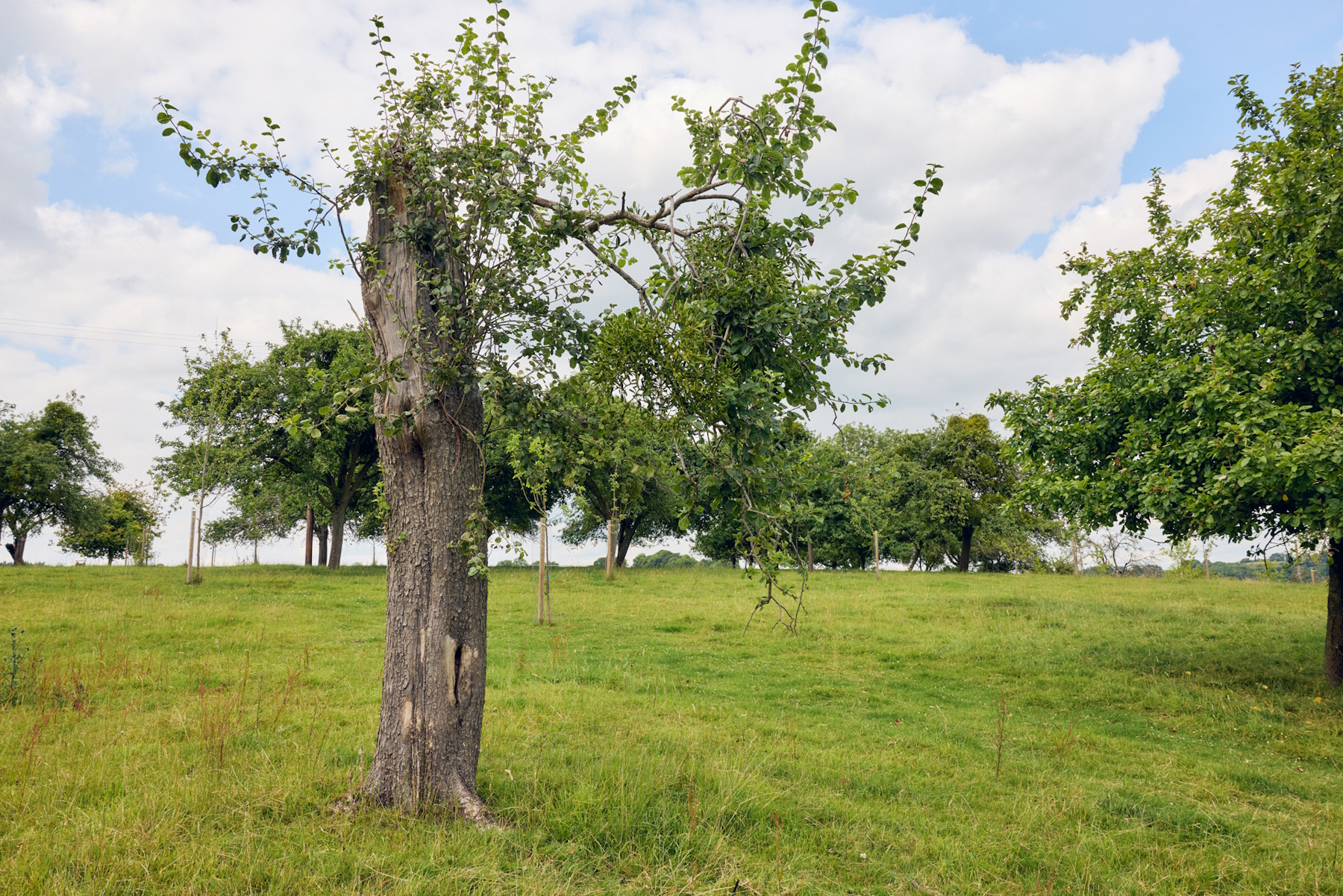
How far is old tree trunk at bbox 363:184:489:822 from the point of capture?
652cm

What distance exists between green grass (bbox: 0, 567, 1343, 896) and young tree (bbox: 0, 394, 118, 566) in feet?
61.3

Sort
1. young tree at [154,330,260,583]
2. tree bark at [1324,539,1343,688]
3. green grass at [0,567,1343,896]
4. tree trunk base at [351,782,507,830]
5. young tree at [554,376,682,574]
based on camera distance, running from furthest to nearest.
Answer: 1. young tree at [154,330,260,583]
2. tree bark at [1324,539,1343,688]
3. tree trunk base at [351,782,507,830]
4. young tree at [554,376,682,574]
5. green grass at [0,567,1343,896]

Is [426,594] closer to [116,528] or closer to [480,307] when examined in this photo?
[480,307]

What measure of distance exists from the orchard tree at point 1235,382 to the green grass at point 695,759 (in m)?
3.80

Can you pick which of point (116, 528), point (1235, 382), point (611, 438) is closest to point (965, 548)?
point (1235, 382)

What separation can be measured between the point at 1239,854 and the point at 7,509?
49.4 m

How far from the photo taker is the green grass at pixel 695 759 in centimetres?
571

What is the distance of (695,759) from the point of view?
8.02 meters

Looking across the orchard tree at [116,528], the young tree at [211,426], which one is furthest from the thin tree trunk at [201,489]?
the orchard tree at [116,528]

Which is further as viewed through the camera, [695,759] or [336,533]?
[336,533]

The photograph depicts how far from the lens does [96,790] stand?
21.9 feet

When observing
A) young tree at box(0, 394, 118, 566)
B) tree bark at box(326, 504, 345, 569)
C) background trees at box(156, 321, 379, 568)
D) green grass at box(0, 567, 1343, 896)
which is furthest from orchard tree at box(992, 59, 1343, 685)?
young tree at box(0, 394, 118, 566)

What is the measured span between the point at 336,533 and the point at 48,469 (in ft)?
45.2

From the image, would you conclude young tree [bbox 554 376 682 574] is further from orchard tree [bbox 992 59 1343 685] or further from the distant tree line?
the distant tree line
